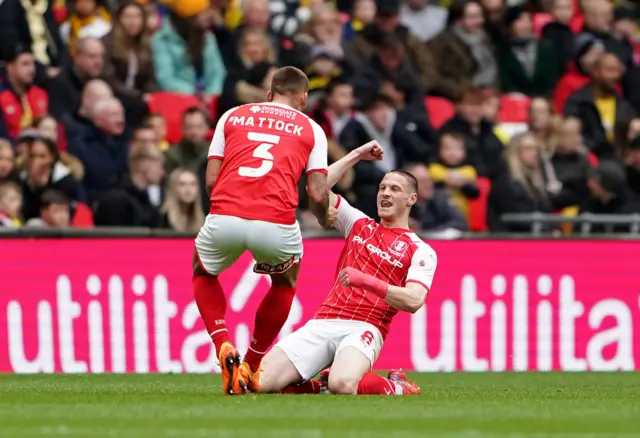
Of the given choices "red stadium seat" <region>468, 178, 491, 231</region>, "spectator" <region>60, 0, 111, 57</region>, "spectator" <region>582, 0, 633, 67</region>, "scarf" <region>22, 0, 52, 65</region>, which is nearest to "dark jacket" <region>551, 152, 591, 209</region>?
"red stadium seat" <region>468, 178, 491, 231</region>

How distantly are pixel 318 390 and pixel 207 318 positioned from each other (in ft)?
3.43

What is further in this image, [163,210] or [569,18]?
[569,18]

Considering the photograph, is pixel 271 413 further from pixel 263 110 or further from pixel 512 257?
pixel 512 257

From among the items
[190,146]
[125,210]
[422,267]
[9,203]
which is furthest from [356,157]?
[190,146]

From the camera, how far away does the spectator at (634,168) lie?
17375mm

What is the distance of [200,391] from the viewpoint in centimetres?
1080

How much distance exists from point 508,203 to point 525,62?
3.70 metres

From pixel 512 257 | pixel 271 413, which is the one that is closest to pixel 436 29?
pixel 512 257

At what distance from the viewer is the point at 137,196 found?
15.1 m

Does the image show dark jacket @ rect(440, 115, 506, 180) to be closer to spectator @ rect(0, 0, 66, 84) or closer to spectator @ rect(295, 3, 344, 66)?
spectator @ rect(295, 3, 344, 66)

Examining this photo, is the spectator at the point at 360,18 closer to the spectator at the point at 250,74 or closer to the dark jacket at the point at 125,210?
the spectator at the point at 250,74

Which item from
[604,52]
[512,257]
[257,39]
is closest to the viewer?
[512,257]

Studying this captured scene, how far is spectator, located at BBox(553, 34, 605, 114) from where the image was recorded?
1917cm

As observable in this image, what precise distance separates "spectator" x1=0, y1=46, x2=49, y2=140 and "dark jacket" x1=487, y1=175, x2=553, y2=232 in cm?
484
